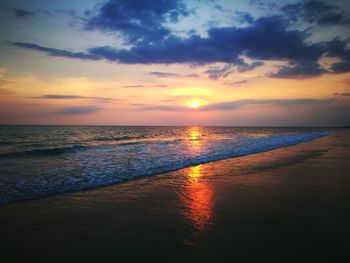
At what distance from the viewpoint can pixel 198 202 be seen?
292 inches

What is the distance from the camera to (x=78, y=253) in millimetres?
4359

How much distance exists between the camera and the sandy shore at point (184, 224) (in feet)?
14.3

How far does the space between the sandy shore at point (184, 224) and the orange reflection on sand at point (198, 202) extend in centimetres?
2

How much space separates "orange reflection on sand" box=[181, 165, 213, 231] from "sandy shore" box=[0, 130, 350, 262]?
0.9 inches

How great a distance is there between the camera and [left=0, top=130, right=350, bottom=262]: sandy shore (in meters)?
4.36

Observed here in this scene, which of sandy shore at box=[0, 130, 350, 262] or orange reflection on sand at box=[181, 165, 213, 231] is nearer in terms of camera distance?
sandy shore at box=[0, 130, 350, 262]

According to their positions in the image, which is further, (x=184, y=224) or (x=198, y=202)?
(x=198, y=202)

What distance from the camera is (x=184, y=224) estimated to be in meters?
5.63

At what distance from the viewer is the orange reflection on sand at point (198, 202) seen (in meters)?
5.89

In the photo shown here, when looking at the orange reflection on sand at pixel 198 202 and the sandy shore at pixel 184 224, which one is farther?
the orange reflection on sand at pixel 198 202

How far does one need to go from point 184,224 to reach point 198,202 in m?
1.83

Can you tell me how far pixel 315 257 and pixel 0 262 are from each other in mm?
4993

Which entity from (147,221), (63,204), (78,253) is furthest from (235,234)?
(63,204)

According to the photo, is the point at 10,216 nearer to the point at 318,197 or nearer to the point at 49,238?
the point at 49,238
